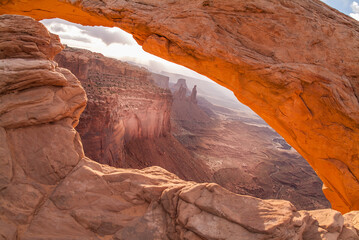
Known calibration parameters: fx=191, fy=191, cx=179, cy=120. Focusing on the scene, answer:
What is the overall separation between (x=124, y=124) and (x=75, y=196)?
12754 mm

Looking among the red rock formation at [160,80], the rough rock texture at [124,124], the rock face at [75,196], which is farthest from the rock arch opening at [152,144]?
the red rock formation at [160,80]

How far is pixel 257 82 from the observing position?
5598 mm

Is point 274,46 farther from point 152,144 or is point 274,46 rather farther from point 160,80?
point 160,80

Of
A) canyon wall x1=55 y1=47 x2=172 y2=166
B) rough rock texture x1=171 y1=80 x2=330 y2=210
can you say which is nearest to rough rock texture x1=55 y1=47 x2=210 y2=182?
canyon wall x1=55 y1=47 x2=172 y2=166

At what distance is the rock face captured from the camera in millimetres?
3184

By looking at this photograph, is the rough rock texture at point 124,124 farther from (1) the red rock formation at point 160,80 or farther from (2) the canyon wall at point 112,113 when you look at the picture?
(1) the red rock formation at point 160,80

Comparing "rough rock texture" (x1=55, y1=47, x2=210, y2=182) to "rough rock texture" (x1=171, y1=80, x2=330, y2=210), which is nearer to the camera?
"rough rock texture" (x1=55, y1=47, x2=210, y2=182)

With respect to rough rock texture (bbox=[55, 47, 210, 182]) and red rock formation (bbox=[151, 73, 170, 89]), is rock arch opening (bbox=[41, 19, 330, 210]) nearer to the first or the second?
rough rock texture (bbox=[55, 47, 210, 182])

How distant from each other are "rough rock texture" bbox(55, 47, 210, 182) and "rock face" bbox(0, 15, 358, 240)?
7.88 meters

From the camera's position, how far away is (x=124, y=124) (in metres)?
16.1

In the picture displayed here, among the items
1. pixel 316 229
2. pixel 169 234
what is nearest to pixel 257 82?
pixel 316 229

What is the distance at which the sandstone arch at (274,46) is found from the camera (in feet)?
16.6

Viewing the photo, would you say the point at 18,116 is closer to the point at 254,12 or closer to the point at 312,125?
the point at 254,12

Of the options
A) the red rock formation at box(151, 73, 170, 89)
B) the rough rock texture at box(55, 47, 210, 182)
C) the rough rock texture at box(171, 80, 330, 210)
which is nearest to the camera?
the rough rock texture at box(55, 47, 210, 182)
